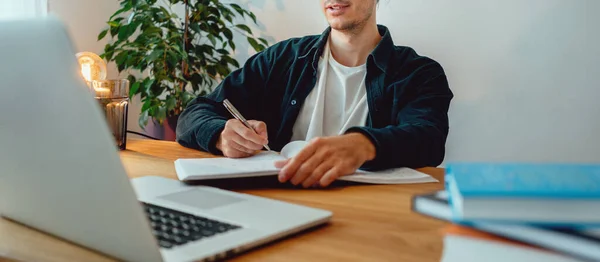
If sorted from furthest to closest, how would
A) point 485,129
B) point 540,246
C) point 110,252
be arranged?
1. point 485,129
2. point 110,252
3. point 540,246

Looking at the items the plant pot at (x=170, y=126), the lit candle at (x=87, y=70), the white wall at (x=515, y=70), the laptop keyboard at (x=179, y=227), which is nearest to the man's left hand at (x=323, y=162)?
the laptop keyboard at (x=179, y=227)

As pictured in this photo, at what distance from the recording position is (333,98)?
1634 mm

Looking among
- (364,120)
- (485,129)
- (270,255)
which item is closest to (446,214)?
(270,255)

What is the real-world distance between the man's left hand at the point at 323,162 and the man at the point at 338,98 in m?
0.07

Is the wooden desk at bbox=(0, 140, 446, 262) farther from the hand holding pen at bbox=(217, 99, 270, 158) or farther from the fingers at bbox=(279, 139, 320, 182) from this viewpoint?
the hand holding pen at bbox=(217, 99, 270, 158)

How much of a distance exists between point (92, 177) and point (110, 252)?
0.10m

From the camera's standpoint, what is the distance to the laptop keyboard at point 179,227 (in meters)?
0.58

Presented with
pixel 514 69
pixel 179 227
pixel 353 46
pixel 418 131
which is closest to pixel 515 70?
pixel 514 69

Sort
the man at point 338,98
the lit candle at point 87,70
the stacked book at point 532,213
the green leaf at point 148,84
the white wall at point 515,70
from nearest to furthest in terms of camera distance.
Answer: the stacked book at point 532,213 < the man at point 338,98 < the lit candle at point 87,70 < the white wall at point 515,70 < the green leaf at point 148,84

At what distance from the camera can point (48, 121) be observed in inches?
19.3

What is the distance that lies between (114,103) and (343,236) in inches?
32.1

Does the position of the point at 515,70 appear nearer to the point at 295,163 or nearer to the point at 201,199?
the point at 295,163

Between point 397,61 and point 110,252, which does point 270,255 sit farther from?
point 397,61

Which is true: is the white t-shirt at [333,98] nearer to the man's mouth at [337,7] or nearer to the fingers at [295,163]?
the man's mouth at [337,7]
